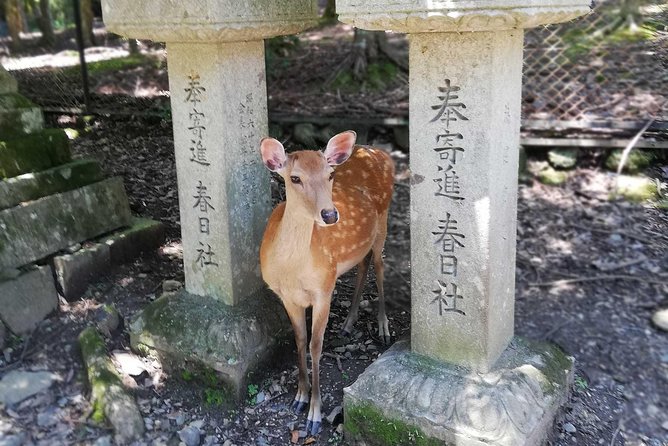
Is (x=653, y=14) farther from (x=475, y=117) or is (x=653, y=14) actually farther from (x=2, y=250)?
(x=2, y=250)

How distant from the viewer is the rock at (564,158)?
23.1 feet

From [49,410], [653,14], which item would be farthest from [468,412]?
[653,14]

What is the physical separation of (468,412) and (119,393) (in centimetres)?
210

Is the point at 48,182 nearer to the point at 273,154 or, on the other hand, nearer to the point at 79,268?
the point at 79,268

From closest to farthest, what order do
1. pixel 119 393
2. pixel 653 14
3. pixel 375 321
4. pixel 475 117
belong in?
1. pixel 475 117
2. pixel 119 393
3. pixel 375 321
4. pixel 653 14

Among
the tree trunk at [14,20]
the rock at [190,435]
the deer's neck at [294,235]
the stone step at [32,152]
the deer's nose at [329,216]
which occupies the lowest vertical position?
the rock at [190,435]

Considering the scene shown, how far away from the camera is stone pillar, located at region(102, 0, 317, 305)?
366 cm

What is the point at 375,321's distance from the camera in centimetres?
486

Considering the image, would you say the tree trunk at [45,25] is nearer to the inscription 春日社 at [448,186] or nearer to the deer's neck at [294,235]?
the deer's neck at [294,235]

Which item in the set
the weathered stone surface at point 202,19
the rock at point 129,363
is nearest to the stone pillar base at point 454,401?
the rock at point 129,363

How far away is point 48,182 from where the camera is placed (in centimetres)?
486

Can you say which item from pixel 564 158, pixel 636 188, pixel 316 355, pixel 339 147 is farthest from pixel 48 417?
pixel 636 188

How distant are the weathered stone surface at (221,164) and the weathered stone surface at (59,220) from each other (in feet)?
3.64

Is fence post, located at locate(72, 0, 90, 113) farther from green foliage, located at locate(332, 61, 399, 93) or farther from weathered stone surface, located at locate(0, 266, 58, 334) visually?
weathered stone surface, located at locate(0, 266, 58, 334)
